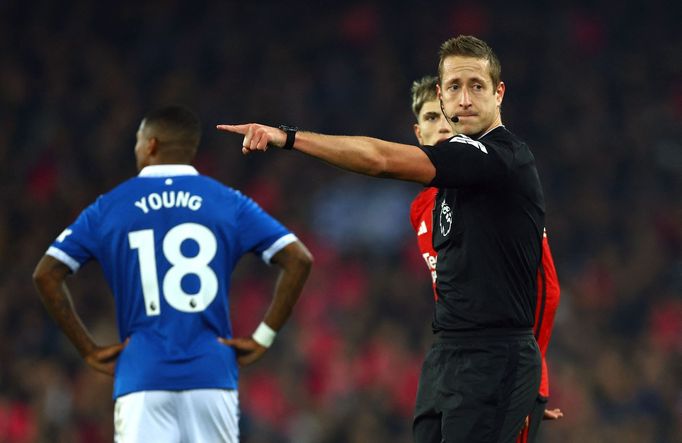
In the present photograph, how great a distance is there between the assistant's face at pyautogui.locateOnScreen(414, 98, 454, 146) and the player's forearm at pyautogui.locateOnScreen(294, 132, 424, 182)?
1490 millimetres

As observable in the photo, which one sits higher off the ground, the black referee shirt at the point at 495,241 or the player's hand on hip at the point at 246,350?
the black referee shirt at the point at 495,241

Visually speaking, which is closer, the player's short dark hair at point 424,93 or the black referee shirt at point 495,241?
the black referee shirt at point 495,241

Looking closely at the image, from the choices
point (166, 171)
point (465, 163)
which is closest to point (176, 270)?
point (166, 171)

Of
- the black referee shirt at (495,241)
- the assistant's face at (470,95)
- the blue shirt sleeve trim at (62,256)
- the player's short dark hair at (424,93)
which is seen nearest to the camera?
the black referee shirt at (495,241)

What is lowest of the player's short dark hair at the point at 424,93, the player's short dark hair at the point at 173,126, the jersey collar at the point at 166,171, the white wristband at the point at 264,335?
the white wristband at the point at 264,335

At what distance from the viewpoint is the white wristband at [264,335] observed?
472 centimetres

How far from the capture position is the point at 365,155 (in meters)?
3.22

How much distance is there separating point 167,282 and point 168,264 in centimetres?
7

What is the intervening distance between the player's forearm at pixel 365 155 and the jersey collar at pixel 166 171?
4.91 ft

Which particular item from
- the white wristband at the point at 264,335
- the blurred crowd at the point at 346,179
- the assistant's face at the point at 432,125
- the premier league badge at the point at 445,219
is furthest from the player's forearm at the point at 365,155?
the blurred crowd at the point at 346,179

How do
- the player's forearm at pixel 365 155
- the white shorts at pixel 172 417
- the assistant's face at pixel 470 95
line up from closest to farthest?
the player's forearm at pixel 365 155
the assistant's face at pixel 470 95
the white shorts at pixel 172 417

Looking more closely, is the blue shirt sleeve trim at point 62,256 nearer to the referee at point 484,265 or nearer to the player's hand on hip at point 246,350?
the player's hand on hip at point 246,350

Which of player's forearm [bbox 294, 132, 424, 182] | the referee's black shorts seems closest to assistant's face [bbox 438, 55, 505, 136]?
player's forearm [bbox 294, 132, 424, 182]

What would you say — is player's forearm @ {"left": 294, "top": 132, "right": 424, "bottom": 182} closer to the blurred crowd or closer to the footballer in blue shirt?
the footballer in blue shirt
